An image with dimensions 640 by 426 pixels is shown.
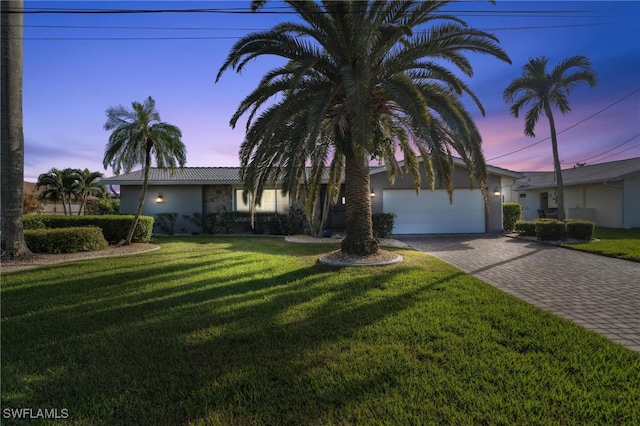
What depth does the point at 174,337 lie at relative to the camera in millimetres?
3688

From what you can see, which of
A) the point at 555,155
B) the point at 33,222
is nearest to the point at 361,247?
the point at 33,222

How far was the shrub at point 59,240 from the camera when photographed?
33.5 feet

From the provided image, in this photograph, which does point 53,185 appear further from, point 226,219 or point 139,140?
point 139,140

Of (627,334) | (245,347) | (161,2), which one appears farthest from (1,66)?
(627,334)

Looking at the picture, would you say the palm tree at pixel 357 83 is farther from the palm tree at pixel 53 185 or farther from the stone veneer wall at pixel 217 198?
the palm tree at pixel 53 185

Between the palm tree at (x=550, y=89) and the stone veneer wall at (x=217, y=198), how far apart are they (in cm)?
1778

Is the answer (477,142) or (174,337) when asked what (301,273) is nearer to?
(174,337)

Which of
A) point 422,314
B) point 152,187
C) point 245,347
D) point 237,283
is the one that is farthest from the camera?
point 152,187

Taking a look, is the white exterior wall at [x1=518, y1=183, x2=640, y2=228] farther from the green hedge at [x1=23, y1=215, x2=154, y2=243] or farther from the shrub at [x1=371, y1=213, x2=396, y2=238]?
the green hedge at [x1=23, y1=215, x2=154, y2=243]

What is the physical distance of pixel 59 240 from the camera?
34.2 ft

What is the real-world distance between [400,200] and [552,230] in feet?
22.1

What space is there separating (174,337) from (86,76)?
10497 millimetres

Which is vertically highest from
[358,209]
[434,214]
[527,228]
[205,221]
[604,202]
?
[604,202]

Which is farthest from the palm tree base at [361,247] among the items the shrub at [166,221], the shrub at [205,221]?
the shrub at [166,221]
